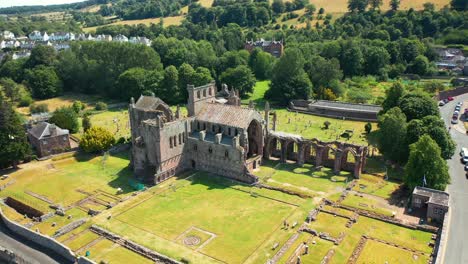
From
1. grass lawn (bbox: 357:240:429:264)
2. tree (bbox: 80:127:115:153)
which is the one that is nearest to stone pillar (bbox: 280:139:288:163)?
grass lawn (bbox: 357:240:429:264)

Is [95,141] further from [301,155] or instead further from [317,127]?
[317,127]

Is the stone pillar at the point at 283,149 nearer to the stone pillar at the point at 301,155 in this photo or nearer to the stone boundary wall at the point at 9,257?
the stone pillar at the point at 301,155

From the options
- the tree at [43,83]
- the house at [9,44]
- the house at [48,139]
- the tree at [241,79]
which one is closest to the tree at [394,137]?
the tree at [241,79]

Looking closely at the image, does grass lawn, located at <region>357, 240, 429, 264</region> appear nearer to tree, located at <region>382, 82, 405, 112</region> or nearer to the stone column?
the stone column

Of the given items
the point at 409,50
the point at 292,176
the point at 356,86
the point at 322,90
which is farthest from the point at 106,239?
the point at 409,50

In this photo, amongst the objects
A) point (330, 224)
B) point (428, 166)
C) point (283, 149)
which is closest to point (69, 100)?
point (283, 149)

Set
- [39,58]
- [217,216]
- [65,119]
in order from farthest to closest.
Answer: [39,58] → [65,119] → [217,216]
